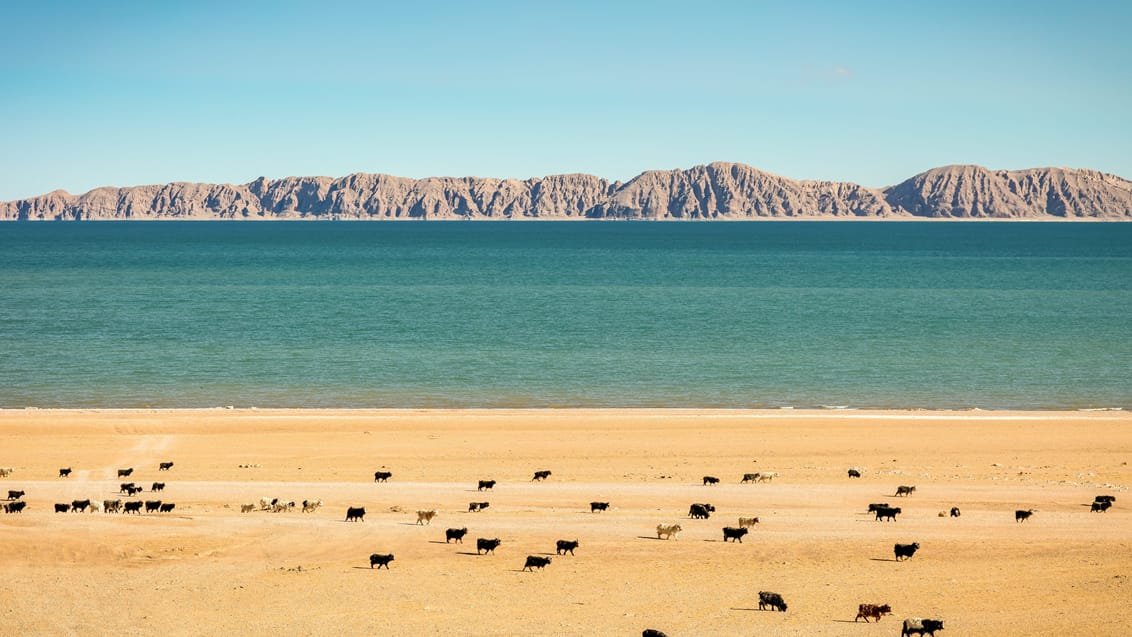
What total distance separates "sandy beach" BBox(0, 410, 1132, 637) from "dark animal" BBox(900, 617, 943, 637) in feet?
0.99

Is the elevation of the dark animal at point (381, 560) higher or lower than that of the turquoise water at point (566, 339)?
lower

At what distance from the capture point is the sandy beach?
20.3m

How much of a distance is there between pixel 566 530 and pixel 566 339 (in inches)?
1847

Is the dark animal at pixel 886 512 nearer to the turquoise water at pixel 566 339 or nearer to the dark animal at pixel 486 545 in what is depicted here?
the dark animal at pixel 486 545

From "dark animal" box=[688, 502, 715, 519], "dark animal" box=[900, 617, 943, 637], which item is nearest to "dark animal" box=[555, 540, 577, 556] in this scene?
"dark animal" box=[688, 502, 715, 519]

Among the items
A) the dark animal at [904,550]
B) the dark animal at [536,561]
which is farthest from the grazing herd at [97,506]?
the dark animal at [904,550]

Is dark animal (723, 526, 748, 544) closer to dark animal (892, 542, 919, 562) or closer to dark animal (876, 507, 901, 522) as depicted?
dark animal (892, 542, 919, 562)

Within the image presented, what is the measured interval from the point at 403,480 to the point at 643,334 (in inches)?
1725

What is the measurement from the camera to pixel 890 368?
200 feet

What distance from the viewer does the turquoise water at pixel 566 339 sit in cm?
5359

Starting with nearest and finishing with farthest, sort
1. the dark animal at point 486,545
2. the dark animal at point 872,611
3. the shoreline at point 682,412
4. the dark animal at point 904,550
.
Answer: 1. the dark animal at point 872,611
2. the dark animal at point 904,550
3. the dark animal at point 486,545
4. the shoreline at point 682,412

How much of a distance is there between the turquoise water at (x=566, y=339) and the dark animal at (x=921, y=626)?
1260 inches

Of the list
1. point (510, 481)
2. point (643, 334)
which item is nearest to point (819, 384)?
point (643, 334)

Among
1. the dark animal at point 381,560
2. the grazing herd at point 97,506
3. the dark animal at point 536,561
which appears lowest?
the grazing herd at point 97,506
